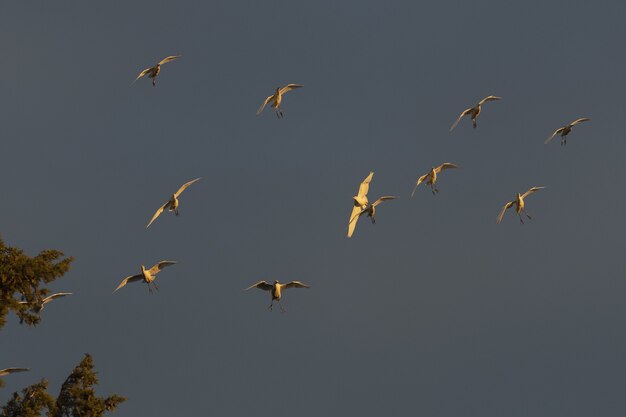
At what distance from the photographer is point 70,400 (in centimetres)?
5662

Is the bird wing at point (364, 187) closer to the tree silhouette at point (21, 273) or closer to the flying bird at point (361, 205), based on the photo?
the flying bird at point (361, 205)

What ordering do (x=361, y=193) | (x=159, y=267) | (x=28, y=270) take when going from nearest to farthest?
(x=28, y=270) < (x=159, y=267) < (x=361, y=193)

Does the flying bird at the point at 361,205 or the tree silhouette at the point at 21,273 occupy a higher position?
the flying bird at the point at 361,205

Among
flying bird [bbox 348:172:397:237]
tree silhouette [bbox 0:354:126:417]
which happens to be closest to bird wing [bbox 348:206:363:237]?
flying bird [bbox 348:172:397:237]

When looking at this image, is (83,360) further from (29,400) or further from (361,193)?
(361,193)

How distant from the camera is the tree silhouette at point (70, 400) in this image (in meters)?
54.8

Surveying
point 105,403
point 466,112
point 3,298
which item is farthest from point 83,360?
point 466,112

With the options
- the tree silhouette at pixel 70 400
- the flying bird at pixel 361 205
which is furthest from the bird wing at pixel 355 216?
the tree silhouette at pixel 70 400

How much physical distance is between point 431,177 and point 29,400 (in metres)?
31.3

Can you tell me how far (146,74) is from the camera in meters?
78.4

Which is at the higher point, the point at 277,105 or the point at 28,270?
the point at 277,105

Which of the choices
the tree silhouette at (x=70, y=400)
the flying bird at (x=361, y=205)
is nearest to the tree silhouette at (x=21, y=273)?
the tree silhouette at (x=70, y=400)

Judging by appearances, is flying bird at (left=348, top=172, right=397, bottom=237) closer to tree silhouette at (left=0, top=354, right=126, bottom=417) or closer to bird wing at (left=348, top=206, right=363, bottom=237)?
bird wing at (left=348, top=206, right=363, bottom=237)

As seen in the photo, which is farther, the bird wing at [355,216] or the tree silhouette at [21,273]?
the bird wing at [355,216]
